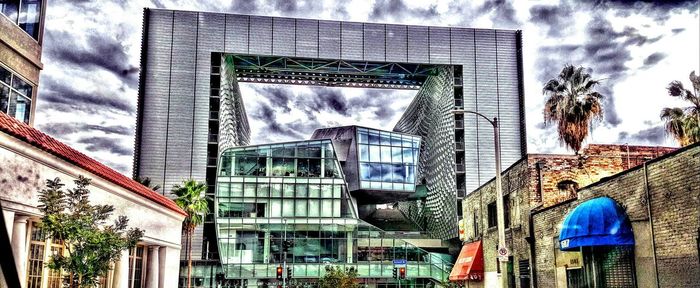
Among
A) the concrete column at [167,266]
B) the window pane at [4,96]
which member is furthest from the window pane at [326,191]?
the window pane at [4,96]

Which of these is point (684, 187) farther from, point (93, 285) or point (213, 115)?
point (213, 115)

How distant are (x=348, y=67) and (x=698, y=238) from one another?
235ft

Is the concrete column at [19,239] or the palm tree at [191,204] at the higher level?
the palm tree at [191,204]

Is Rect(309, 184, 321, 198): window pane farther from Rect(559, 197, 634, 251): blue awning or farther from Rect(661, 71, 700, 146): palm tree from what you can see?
Rect(559, 197, 634, 251): blue awning

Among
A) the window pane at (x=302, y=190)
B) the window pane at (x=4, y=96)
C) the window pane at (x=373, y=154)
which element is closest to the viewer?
the window pane at (x=4, y=96)

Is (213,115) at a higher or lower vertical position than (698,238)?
higher

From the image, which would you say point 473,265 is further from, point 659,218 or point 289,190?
point 289,190

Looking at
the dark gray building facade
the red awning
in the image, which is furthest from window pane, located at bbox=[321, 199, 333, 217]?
the red awning

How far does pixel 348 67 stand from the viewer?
284 feet

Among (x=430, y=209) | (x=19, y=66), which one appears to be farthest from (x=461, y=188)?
(x=19, y=66)


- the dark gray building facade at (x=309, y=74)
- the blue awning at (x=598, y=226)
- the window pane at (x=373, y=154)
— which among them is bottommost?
the blue awning at (x=598, y=226)

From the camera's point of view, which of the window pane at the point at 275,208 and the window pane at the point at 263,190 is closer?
the window pane at the point at 275,208

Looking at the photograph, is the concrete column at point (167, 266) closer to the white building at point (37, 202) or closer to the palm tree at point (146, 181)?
the white building at point (37, 202)

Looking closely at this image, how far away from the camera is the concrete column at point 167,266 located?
2483 cm
